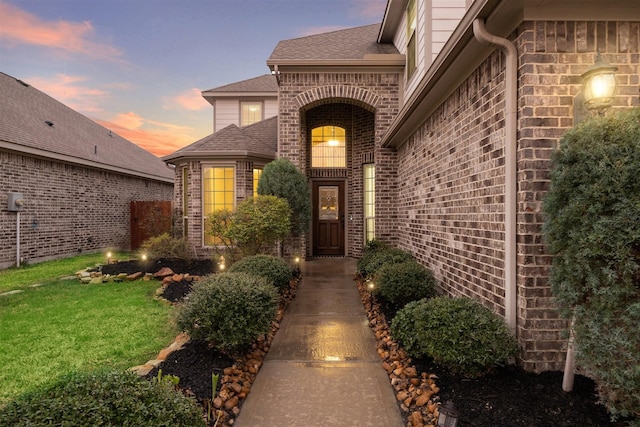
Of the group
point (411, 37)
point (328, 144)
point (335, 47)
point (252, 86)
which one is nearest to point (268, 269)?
point (328, 144)

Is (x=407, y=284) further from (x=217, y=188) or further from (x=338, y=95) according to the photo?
(x=217, y=188)

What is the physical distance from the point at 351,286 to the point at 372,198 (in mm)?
3554

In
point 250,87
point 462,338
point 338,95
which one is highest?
point 250,87

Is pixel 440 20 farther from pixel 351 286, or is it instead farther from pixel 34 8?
pixel 34 8

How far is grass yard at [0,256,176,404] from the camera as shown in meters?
3.44

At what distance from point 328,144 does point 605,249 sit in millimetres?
8822

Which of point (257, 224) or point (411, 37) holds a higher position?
point (411, 37)

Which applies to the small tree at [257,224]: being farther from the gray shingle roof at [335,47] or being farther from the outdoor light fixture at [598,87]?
the outdoor light fixture at [598,87]

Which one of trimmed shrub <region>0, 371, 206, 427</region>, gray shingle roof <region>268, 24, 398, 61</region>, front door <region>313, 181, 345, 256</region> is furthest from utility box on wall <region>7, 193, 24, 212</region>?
trimmed shrub <region>0, 371, 206, 427</region>

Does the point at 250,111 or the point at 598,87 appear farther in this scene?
the point at 250,111

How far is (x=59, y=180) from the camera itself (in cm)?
1097

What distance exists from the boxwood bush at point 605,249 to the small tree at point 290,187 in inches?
249

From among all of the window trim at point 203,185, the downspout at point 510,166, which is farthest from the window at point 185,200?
the downspout at point 510,166

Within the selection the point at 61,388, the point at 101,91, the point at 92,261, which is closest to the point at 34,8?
the point at 101,91
